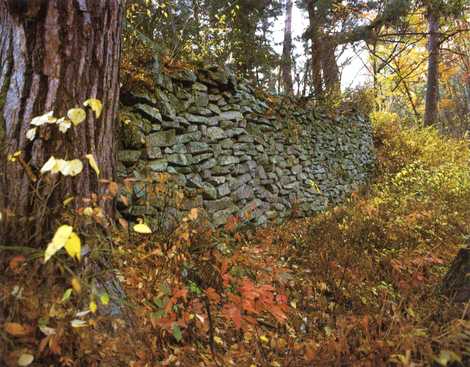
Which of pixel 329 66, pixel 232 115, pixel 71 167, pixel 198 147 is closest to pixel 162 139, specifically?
pixel 198 147

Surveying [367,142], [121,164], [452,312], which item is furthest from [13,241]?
[367,142]

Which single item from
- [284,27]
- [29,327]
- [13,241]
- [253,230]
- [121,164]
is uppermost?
[284,27]

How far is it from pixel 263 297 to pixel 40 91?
187 cm

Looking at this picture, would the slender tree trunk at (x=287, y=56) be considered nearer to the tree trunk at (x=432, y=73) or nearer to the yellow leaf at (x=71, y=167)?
the tree trunk at (x=432, y=73)

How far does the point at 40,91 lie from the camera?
1513mm

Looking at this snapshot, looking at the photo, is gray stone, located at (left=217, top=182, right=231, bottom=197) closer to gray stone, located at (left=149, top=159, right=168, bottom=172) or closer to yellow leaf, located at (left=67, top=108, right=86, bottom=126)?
gray stone, located at (left=149, top=159, right=168, bottom=172)

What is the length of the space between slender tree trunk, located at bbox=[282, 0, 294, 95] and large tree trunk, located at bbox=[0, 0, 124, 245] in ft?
15.3

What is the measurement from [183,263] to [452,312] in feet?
5.98

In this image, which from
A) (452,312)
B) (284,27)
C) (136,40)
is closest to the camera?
(452,312)

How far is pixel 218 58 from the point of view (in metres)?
5.60

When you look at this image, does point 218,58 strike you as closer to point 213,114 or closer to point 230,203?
point 213,114

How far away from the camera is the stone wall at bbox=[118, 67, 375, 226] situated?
116 inches

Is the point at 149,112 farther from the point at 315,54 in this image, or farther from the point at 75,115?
the point at 315,54

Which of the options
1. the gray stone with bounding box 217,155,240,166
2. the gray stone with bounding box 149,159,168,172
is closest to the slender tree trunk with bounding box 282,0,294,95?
the gray stone with bounding box 217,155,240,166
